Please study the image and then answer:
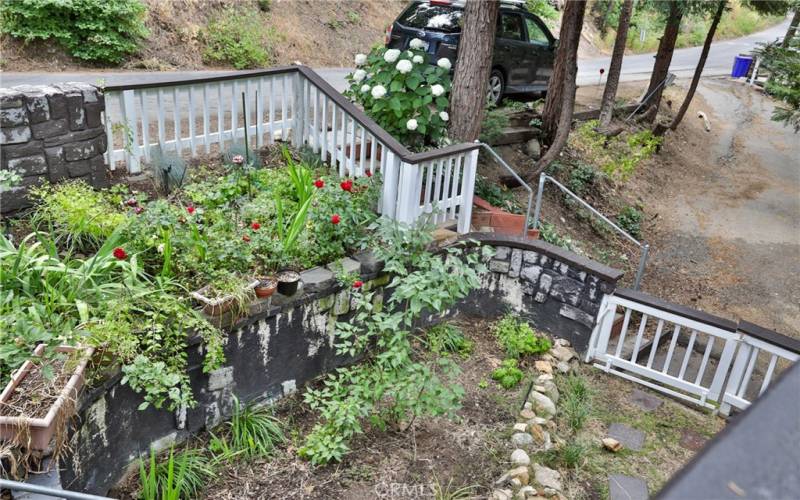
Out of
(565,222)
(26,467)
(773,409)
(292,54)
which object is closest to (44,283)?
(26,467)

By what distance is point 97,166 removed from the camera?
4836mm

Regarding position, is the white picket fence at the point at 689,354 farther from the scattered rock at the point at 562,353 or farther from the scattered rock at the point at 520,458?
the scattered rock at the point at 520,458

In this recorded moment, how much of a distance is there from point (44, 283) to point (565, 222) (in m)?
6.25

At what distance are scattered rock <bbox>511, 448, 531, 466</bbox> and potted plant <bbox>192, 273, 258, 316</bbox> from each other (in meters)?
1.89

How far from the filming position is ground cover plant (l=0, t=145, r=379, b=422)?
3373 millimetres

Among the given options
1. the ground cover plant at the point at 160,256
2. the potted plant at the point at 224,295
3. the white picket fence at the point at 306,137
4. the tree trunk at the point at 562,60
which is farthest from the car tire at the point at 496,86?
the potted plant at the point at 224,295

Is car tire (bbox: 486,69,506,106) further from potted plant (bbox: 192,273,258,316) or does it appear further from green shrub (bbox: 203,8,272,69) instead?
potted plant (bbox: 192,273,258,316)

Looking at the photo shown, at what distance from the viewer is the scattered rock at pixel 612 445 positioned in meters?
4.46

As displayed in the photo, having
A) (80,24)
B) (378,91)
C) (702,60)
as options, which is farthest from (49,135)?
(702,60)

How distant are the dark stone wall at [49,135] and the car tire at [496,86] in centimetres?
584

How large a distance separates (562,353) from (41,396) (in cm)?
400

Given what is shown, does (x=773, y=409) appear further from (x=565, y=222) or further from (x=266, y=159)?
(x=565, y=222)

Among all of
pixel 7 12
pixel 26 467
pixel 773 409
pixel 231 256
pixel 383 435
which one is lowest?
pixel 383 435

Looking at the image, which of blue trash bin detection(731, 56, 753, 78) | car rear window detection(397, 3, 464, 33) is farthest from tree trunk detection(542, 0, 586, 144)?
blue trash bin detection(731, 56, 753, 78)
